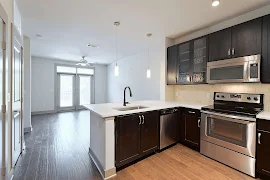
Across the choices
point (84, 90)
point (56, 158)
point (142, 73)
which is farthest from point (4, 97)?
point (84, 90)

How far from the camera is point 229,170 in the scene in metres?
2.24

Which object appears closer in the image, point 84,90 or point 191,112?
point 191,112

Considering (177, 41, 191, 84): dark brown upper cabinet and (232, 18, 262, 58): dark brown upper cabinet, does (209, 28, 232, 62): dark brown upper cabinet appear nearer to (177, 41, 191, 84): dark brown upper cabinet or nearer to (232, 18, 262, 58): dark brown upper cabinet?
(232, 18, 262, 58): dark brown upper cabinet

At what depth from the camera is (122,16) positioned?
2742 millimetres

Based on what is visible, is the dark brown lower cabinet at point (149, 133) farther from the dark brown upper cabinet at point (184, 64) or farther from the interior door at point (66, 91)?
the interior door at point (66, 91)

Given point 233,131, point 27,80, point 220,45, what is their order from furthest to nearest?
point 27,80 → point 220,45 → point 233,131

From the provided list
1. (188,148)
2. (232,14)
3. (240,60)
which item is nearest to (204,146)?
(188,148)

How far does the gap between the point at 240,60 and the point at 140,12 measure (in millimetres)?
1969

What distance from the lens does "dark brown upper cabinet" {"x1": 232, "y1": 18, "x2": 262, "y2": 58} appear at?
2.25 meters

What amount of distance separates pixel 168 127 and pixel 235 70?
1655 millimetres

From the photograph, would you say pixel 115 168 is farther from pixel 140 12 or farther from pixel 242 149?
pixel 140 12

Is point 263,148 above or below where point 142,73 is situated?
below

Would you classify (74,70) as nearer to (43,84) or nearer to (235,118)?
(43,84)

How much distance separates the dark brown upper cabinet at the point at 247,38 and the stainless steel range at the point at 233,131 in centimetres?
79
